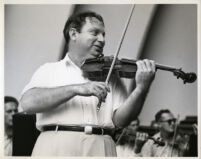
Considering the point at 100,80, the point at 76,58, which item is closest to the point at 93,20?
the point at 76,58

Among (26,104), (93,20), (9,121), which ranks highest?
(93,20)

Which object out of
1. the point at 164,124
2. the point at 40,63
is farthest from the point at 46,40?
the point at 164,124

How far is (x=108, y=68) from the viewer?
7.77 ft

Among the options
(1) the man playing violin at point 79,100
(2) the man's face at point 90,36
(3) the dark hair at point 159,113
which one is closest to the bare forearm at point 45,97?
(1) the man playing violin at point 79,100

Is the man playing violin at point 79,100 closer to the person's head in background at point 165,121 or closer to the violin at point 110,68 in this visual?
the violin at point 110,68

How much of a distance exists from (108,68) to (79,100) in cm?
27

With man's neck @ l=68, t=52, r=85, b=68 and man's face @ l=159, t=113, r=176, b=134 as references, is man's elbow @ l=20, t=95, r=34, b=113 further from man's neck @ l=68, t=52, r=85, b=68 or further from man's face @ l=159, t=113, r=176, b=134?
man's face @ l=159, t=113, r=176, b=134

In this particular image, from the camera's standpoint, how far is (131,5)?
8.43ft

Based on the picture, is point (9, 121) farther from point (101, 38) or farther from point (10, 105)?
point (101, 38)

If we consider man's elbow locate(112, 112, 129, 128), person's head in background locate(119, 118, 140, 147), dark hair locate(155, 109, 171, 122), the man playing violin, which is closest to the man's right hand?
the man playing violin

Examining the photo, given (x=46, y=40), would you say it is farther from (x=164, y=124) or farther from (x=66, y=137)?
(x=164, y=124)

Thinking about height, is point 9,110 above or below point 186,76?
below

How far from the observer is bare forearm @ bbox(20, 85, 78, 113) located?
2430mm

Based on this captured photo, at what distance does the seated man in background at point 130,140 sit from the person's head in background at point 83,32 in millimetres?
527
